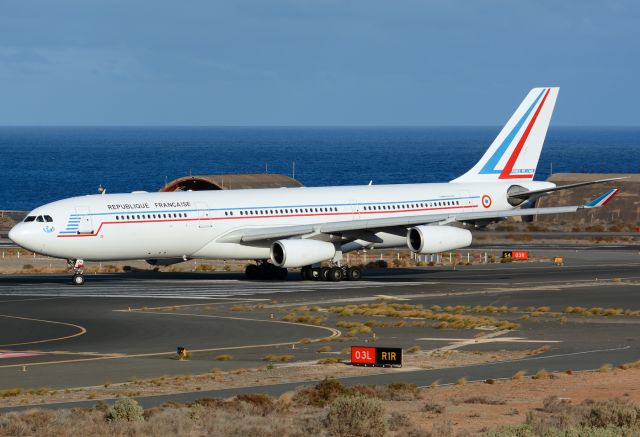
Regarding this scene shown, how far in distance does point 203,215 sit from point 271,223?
4.00 m

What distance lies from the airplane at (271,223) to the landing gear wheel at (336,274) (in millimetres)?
54

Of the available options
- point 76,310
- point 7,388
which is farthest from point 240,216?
point 7,388

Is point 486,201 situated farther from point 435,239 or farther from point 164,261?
point 164,261

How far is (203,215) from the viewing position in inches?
2496

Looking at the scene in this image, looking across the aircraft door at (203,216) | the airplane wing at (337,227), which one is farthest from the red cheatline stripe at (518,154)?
the aircraft door at (203,216)

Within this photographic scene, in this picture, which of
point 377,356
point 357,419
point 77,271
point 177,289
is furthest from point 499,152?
point 357,419

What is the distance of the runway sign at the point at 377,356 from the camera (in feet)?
121

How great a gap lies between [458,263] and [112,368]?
46.6 meters

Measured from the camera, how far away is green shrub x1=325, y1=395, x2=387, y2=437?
2578 cm

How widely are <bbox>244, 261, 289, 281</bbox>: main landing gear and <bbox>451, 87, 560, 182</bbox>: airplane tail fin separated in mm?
12924

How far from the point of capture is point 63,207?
2403 inches

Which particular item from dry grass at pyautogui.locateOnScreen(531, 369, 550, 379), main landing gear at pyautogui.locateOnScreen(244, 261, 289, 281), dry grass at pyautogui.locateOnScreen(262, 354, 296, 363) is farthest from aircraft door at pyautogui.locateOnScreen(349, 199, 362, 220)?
dry grass at pyautogui.locateOnScreen(531, 369, 550, 379)

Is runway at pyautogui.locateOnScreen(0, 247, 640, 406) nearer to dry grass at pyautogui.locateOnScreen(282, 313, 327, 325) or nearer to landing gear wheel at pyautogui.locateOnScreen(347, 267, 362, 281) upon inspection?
dry grass at pyautogui.locateOnScreen(282, 313, 327, 325)

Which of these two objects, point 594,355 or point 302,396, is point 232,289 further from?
point 302,396
